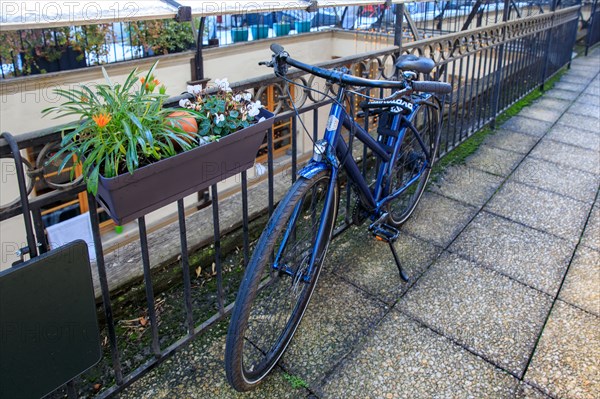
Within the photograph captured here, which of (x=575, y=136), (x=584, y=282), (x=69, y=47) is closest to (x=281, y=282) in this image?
(x=584, y=282)

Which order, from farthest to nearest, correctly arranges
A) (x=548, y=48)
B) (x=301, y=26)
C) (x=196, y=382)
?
(x=301, y=26), (x=548, y=48), (x=196, y=382)

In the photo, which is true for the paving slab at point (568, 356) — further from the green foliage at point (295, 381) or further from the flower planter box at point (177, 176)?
the flower planter box at point (177, 176)

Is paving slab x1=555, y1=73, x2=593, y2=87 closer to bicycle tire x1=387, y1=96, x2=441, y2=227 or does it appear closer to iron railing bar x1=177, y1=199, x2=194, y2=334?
bicycle tire x1=387, y1=96, x2=441, y2=227

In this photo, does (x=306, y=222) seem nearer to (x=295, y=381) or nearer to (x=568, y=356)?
(x=295, y=381)

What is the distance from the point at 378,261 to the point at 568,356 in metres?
1.09

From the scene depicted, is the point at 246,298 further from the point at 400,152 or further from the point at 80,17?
the point at 400,152

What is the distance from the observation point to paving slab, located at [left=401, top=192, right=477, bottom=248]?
10.6ft

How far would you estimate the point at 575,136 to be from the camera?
5.21m

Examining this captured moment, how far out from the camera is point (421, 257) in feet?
9.77

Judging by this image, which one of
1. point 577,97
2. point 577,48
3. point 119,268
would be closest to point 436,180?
point 119,268

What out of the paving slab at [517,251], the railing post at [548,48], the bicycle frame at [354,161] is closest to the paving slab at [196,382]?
the bicycle frame at [354,161]

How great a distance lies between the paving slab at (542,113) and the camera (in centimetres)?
581

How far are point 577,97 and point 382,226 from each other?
549cm

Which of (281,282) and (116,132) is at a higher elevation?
(116,132)
